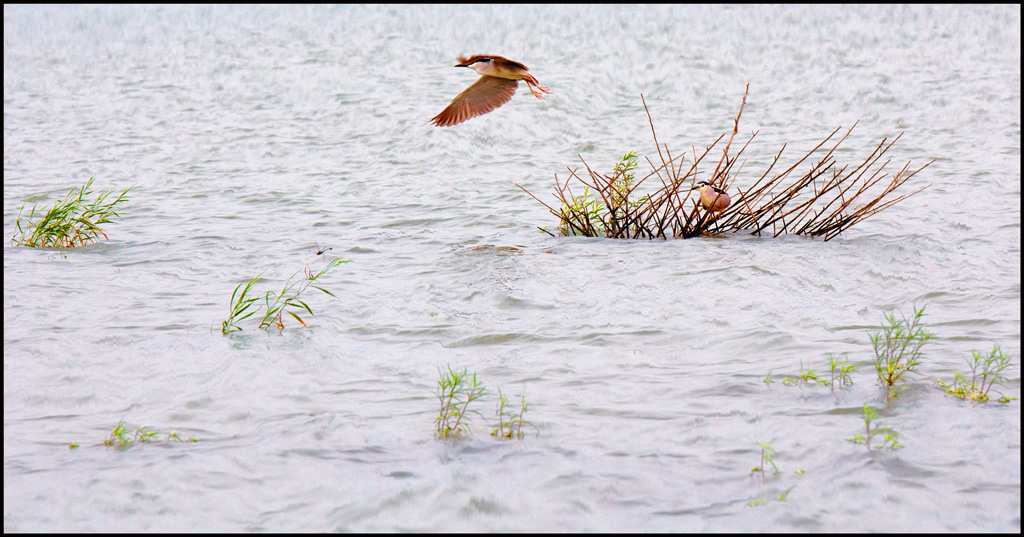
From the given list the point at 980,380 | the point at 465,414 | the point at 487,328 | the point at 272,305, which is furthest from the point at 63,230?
the point at 980,380

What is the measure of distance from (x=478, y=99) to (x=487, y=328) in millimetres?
2331

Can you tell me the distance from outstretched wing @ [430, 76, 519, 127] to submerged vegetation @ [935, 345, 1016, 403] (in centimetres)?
372

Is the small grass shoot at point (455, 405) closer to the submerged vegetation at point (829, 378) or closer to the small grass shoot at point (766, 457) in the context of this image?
the small grass shoot at point (766, 457)

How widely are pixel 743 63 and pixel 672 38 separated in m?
3.27

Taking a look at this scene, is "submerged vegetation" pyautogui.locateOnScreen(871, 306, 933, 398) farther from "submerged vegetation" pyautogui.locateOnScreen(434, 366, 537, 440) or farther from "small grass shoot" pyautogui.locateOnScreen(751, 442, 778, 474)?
"submerged vegetation" pyautogui.locateOnScreen(434, 366, 537, 440)

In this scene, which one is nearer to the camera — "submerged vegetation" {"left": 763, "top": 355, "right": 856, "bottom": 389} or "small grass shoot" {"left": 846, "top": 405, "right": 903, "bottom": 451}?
"small grass shoot" {"left": 846, "top": 405, "right": 903, "bottom": 451}

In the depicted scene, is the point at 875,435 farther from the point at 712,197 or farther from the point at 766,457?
the point at 712,197

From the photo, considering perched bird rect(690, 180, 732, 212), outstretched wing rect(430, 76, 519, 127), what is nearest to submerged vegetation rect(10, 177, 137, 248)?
outstretched wing rect(430, 76, 519, 127)

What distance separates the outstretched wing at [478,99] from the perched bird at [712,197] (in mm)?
1572

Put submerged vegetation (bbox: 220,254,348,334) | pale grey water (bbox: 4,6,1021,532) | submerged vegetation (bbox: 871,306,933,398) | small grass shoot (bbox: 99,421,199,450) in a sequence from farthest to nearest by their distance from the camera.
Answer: submerged vegetation (bbox: 220,254,348,334)
submerged vegetation (bbox: 871,306,933,398)
small grass shoot (bbox: 99,421,199,450)
pale grey water (bbox: 4,6,1021,532)

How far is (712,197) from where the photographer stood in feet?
21.3

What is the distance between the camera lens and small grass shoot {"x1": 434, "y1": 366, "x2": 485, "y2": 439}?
3789 millimetres

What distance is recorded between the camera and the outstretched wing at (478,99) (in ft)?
21.8

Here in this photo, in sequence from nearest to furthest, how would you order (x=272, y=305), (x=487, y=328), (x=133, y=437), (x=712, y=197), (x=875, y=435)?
(x=875, y=435) < (x=133, y=437) < (x=487, y=328) < (x=272, y=305) < (x=712, y=197)
